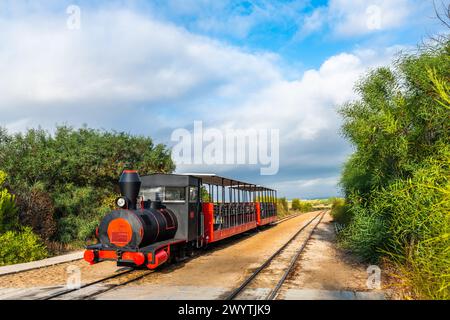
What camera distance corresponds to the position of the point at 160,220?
36.2 feet

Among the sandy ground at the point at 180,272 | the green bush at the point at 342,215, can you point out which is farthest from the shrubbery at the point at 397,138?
the sandy ground at the point at 180,272

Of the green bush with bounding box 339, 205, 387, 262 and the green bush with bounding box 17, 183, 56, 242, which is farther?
the green bush with bounding box 17, 183, 56, 242

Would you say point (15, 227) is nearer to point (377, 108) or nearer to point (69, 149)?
point (69, 149)

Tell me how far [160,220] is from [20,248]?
5.66m

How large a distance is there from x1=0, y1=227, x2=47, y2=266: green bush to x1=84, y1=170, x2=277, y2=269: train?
9.45ft

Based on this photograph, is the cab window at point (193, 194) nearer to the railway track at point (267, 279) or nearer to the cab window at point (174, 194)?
the cab window at point (174, 194)

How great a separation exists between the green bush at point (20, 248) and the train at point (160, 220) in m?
2.88

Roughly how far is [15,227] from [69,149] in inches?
284

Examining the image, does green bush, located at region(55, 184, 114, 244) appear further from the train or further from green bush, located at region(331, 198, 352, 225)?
green bush, located at region(331, 198, 352, 225)

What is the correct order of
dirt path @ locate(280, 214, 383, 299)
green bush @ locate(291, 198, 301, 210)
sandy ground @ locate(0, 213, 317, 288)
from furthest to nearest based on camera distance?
green bush @ locate(291, 198, 301, 210) → sandy ground @ locate(0, 213, 317, 288) → dirt path @ locate(280, 214, 383, 299)

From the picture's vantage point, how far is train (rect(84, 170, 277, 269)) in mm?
9883

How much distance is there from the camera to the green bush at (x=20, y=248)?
1252cm

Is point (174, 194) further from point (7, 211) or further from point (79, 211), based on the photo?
point (79, 211)

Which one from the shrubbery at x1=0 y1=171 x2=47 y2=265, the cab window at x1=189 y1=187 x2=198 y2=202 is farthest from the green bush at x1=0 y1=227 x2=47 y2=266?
the cab window at x1=189 y1=187 x2=198 y2=202
